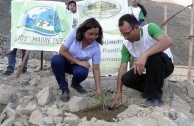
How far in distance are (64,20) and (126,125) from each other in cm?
242

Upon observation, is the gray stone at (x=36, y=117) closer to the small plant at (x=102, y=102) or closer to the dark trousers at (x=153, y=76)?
the small plant at (x=102, y=102)

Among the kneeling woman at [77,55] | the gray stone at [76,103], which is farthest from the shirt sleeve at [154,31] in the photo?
the gray stone at [76,103]

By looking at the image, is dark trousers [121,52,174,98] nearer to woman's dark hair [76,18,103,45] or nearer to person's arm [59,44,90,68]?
person's arm [59,44,90,68]

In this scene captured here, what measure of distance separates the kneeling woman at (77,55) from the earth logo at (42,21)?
1.30 meters

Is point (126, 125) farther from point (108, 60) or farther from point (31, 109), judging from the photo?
point (108, 60)

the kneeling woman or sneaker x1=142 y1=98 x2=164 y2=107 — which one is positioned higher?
the kneeling woman

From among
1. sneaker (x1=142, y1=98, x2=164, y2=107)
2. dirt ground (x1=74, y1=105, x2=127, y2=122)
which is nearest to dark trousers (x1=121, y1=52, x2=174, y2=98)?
sneaker (x1=142, y1=98, x2=164, y2=107)

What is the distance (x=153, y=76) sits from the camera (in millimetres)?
3535

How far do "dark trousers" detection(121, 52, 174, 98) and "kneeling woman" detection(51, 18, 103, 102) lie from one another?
1.26 feet

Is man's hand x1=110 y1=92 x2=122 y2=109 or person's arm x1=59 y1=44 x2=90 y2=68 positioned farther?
person's arm x1=59 y1=44 x2=90 y2=68

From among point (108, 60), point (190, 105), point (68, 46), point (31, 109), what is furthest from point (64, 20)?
point (190, 105)

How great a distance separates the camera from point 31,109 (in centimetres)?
370

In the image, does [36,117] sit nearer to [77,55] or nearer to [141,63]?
[77,55]

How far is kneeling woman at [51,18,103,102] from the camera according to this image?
3.75 m
